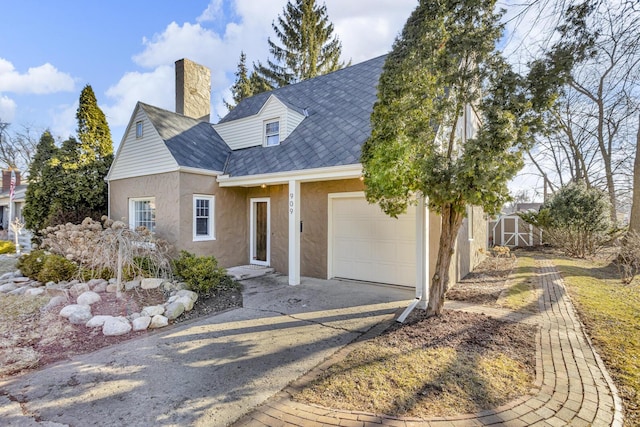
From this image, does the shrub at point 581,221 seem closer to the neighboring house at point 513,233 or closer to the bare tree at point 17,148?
the neighboring house at point 513,233

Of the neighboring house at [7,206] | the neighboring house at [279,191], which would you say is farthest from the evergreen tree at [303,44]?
the neighboring house at [7,206]

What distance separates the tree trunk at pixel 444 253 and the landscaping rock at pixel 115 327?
5257 mm

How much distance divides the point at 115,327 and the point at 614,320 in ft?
28.6

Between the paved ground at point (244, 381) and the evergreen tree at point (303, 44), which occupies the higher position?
the evergreen tree at point (303, 44)

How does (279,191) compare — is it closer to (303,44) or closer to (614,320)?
(614,320)

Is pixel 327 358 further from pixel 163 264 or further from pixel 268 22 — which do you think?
pixel 268 22

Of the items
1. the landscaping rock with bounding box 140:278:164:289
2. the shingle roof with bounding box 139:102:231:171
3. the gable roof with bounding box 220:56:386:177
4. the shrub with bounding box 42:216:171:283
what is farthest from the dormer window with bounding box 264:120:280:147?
the landscaping rock with bounding box 140:278:164:289

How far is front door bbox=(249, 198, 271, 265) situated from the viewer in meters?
10.2

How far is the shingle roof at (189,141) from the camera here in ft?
30.5

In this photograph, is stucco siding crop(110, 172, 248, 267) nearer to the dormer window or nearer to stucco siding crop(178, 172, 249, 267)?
stucco siding crop(178, 172, 249, 267)

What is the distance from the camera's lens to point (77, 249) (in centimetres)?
776

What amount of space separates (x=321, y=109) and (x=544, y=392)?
9.51m

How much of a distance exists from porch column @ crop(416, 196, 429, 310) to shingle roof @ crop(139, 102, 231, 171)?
6645mm

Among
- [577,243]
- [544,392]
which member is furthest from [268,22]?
[544,392]
